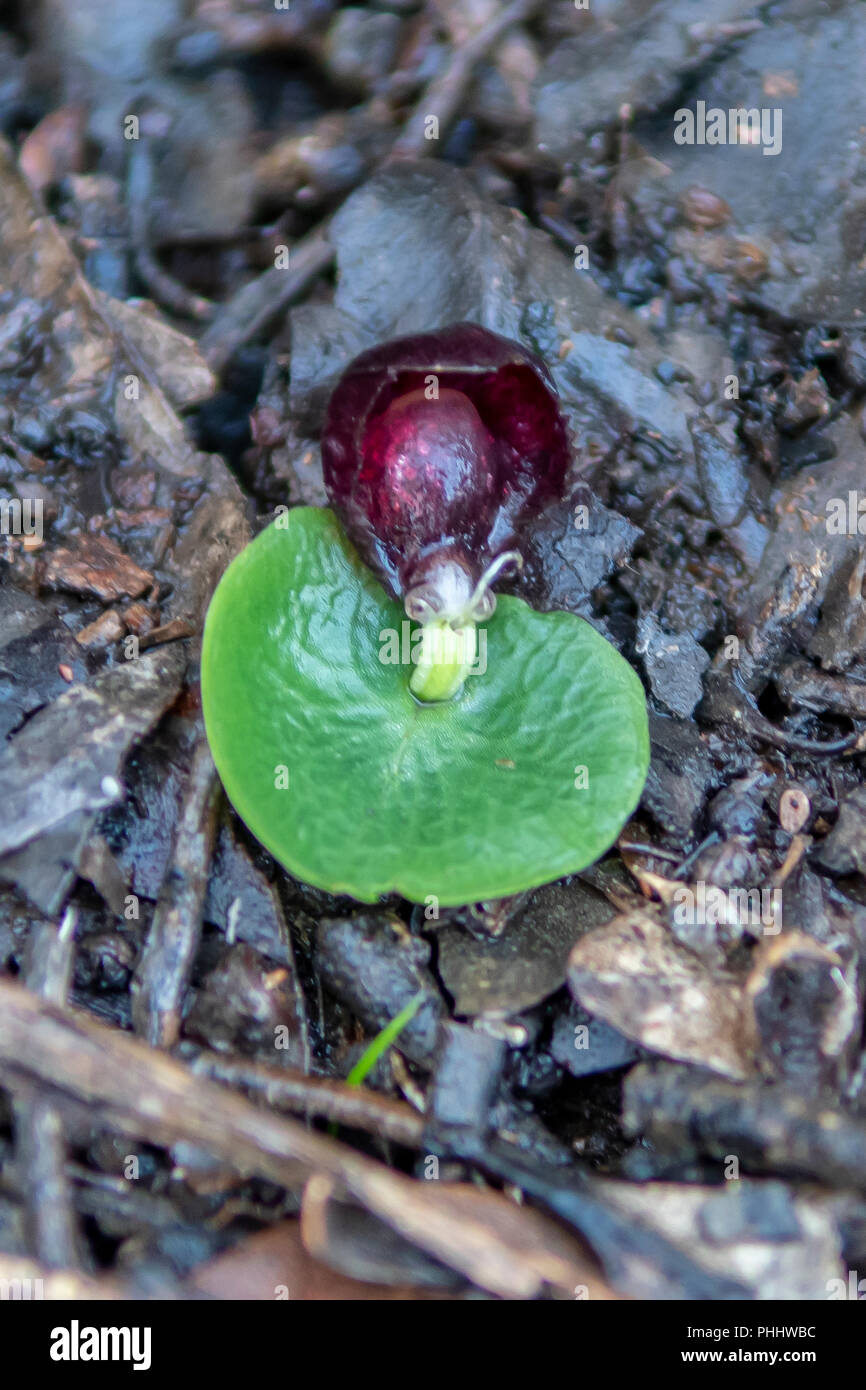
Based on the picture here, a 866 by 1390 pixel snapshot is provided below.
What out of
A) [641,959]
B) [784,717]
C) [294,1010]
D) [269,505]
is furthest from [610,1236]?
[269,505]

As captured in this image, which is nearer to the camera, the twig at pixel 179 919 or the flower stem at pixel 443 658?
the twig at pixel 179 919

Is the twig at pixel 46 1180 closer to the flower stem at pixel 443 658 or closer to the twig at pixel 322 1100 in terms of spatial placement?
the twig at pixel 322 1100

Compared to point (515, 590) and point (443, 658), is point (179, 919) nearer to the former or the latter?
point (443, 658)

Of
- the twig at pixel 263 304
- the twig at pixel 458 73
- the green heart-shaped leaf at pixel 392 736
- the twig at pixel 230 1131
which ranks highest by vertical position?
the twig at pixel 458 73

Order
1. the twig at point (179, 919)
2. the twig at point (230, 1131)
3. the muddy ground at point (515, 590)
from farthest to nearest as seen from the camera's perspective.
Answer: the twig at point (179, 919), the muddy ground at point (515, 590), the twig at point (230, 1131)

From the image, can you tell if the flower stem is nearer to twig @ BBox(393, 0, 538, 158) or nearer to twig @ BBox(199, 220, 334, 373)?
twig @ BBox(199, 220, 334, 373)

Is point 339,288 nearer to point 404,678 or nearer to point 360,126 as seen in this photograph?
point 360,126

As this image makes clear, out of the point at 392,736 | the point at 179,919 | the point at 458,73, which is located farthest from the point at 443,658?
the point at 458,73

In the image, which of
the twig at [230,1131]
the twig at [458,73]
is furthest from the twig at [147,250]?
the twig at [230,1131]
